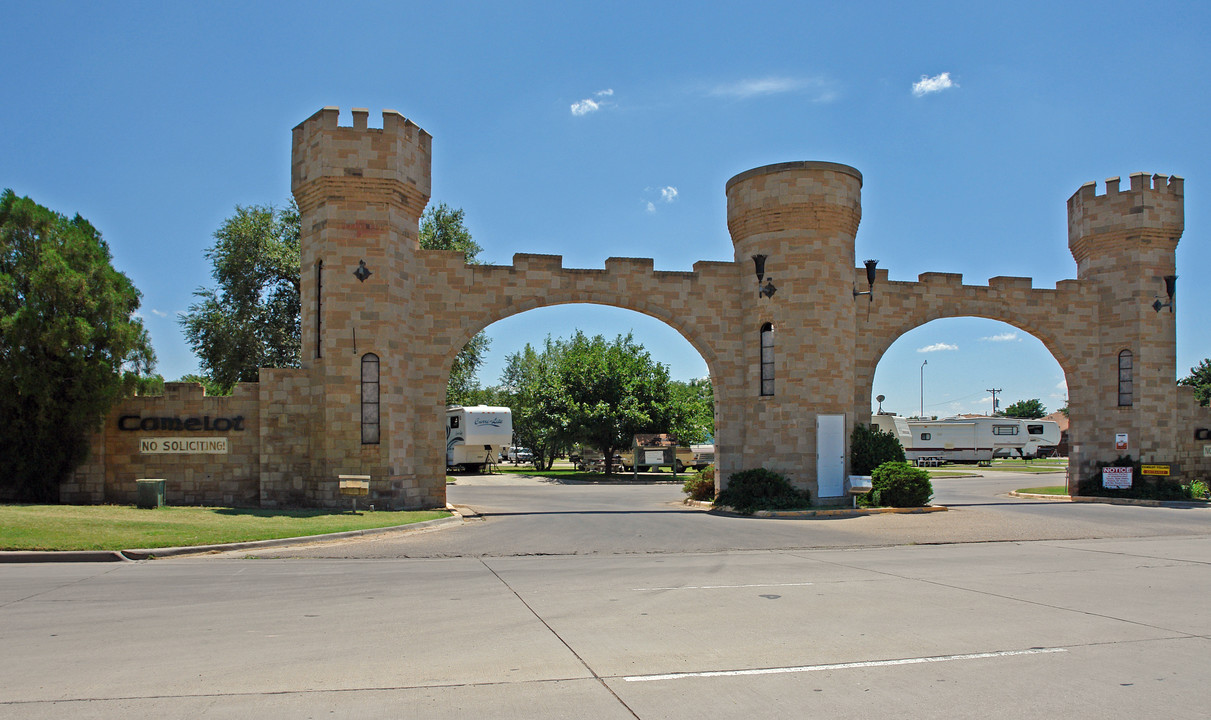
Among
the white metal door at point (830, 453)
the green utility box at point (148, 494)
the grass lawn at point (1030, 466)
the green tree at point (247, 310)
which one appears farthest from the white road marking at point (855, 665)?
the grass lawn at point (1030, 466)

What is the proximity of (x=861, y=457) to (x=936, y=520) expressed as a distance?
3.47 metres

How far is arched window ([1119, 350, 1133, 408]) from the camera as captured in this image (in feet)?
83.1

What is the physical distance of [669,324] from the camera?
22.2 m

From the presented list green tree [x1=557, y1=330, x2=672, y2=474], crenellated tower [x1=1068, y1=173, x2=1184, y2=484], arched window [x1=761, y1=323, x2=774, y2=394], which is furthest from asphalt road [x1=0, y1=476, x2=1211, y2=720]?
green tree [x1=557, y1=330, x2=672, y2=474]

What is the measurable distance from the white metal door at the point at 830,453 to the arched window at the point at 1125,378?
10.4 m

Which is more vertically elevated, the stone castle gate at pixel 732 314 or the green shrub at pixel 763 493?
the stone castle gate at pixel 732 314

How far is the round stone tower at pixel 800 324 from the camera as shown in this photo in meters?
21.7

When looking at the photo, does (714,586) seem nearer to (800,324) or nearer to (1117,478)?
(800,324)

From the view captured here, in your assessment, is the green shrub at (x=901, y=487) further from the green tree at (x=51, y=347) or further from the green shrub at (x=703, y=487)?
the green tree at (x=51, y=347)

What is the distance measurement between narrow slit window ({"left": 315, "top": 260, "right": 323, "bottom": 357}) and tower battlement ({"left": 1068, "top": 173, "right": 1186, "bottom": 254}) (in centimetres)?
2297

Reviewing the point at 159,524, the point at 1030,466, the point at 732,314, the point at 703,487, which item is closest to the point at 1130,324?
the point at 732,314

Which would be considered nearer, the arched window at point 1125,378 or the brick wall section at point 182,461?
the brick wall section at point 182,461

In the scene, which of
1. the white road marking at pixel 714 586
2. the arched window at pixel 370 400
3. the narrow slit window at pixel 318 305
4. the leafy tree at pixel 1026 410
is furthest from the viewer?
the leafy tree at pixel 1026 410

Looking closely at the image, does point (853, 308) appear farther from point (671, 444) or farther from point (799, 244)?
Answer: point (671, 444)
